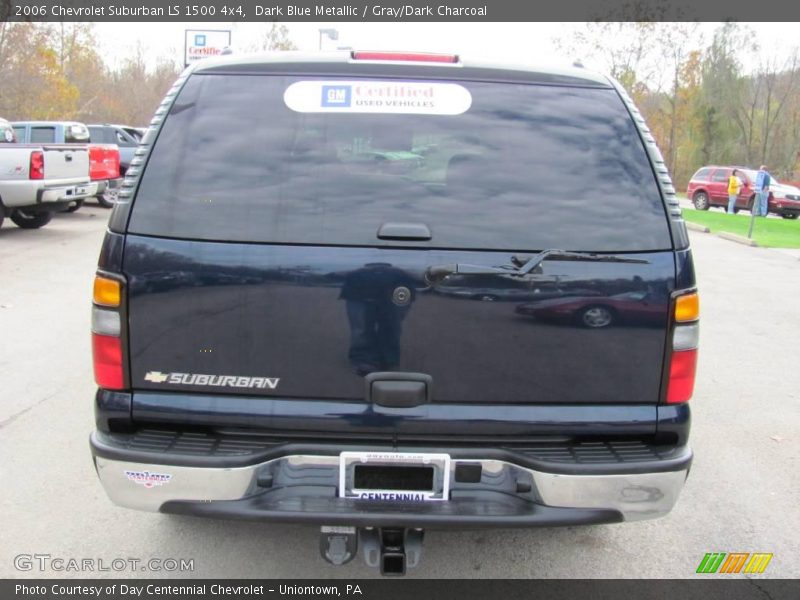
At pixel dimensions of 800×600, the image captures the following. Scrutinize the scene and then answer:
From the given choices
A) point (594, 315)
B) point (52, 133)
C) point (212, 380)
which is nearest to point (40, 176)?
point (52, 133)

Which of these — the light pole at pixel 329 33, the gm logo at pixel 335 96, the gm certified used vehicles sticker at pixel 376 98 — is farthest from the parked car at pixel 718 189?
the gm logo at pixel 335 96

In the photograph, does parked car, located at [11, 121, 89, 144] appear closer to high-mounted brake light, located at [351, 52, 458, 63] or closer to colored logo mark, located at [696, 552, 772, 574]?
high-mounted brake light, located at [351, 52, 458, 63]

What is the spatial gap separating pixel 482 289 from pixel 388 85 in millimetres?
839

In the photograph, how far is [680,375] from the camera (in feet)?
8.27

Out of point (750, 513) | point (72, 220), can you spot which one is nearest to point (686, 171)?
point (72, 220)

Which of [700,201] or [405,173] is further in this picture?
[700,201]

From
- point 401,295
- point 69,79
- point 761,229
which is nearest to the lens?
point 401,295

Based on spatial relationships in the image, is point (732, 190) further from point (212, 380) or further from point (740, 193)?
point (212, 380)

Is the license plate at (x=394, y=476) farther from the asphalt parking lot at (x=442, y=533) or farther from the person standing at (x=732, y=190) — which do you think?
the person standing at (x=732, y=190)

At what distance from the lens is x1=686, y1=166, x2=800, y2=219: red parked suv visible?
85.9 ft

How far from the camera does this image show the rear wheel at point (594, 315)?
2.42m

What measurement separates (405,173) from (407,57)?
0.53 m

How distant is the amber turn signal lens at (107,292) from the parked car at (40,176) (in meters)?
10.8

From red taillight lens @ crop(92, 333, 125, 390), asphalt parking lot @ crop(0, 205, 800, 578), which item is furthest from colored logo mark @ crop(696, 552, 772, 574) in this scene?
red taillight lens @ crop(92, 333, 125, 390)
